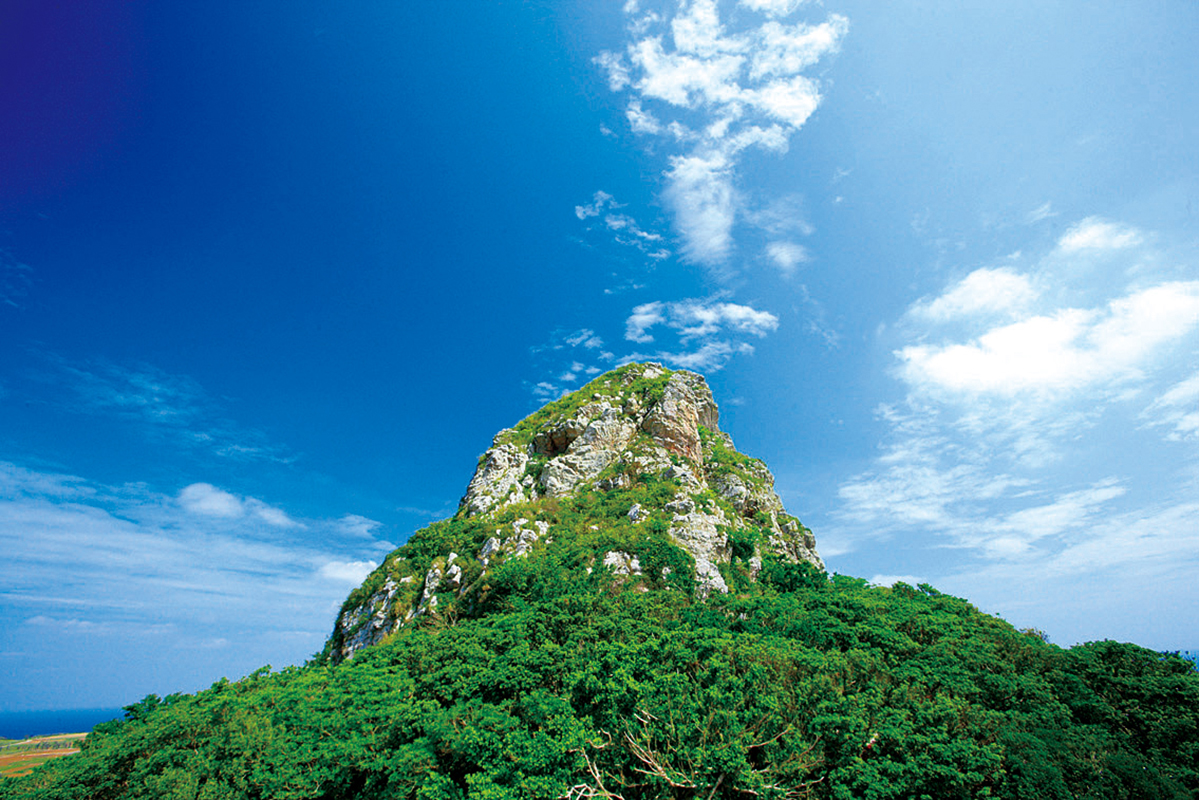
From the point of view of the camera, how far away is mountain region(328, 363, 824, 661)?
121ft

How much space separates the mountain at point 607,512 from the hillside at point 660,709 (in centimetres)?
82

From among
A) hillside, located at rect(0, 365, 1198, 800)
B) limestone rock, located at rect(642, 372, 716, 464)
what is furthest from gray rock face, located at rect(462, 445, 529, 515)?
limestone rock, located at rect(642, 372, 716, 464)

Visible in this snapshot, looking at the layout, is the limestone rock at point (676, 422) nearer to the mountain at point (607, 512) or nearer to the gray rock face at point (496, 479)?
the mountain at point (607, 512)

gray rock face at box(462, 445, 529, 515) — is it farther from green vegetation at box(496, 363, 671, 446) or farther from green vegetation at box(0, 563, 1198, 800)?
green vegetation at box(0, 563, 1198, 800)

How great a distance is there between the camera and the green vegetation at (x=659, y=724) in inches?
720

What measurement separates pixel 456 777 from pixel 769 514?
131ft

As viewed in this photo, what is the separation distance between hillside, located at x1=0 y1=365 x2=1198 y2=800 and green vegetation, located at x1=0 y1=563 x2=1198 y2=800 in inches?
3.4

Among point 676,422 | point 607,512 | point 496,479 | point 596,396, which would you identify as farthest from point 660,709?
point 596,396

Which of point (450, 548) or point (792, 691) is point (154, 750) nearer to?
point (450, 548)

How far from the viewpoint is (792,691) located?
22047mm

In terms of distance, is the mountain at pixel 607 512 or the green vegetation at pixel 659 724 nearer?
the green vegetation at pixel 659 724

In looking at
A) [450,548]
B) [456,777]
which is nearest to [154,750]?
[456,777]

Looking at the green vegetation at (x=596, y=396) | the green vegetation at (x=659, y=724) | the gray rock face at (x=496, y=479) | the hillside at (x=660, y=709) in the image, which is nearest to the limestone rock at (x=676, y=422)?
the green vegetation at (x=596, y=396)

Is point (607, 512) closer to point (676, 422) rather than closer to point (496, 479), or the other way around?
point (496, 479)
